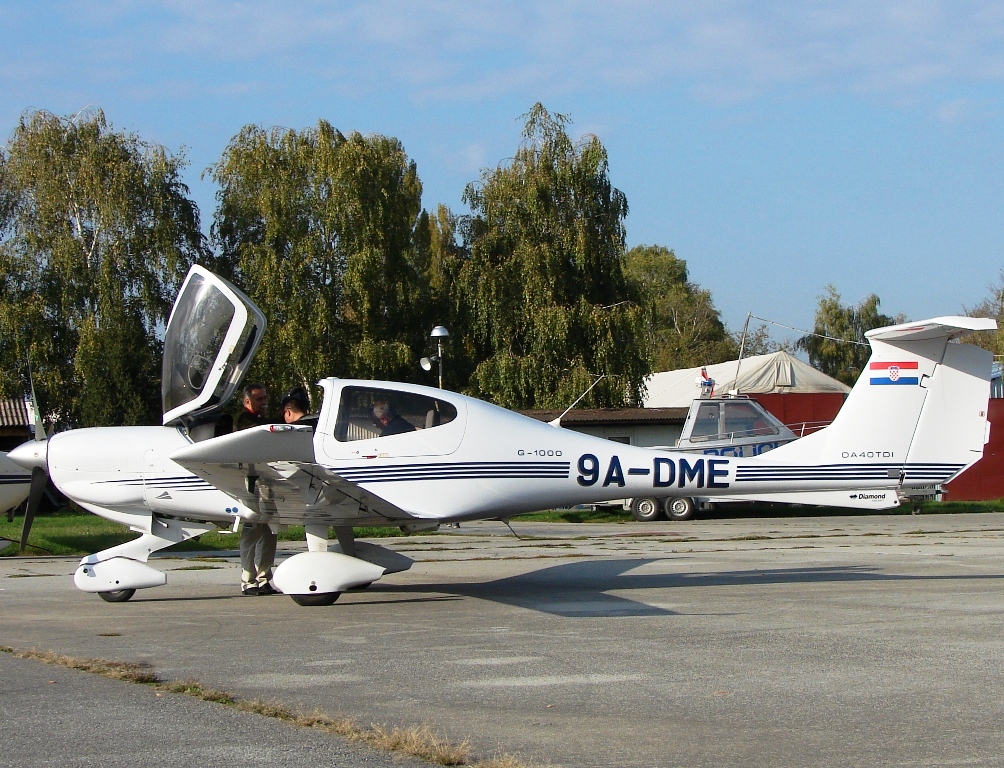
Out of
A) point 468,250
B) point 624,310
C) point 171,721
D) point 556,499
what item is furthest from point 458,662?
point 468,250

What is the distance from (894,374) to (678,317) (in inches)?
2601

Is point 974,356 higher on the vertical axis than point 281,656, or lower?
higher

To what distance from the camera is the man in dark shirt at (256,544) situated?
10227 mm

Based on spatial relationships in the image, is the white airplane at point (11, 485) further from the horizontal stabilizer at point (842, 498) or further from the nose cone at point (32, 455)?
the horizontal stabilizer at point (842, 498)

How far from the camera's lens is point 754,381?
39.0 meters

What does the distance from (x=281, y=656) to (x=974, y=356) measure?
7170mm

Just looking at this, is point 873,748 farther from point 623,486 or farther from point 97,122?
point 97,122

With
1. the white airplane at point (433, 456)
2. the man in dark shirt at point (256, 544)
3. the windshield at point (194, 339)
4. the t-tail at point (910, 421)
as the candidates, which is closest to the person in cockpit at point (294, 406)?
the man in dark shirt at point (256, 544)

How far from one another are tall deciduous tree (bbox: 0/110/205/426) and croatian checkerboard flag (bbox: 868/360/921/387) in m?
25.4

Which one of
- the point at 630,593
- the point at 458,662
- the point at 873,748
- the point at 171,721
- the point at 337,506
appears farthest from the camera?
the point at 630,593

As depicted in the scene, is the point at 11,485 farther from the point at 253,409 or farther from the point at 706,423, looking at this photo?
the point at 706,423

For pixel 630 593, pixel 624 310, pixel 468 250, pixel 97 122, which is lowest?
pixel 630 593

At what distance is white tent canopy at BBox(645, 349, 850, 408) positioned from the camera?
38844mm

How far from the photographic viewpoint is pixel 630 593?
10250 millimetres
